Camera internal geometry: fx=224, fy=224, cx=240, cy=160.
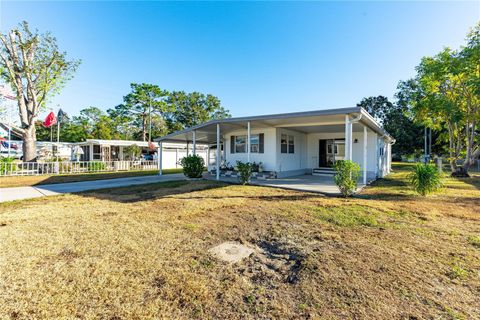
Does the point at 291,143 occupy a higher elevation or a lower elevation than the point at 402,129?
lower

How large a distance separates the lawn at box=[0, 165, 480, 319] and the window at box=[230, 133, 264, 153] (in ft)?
24.1

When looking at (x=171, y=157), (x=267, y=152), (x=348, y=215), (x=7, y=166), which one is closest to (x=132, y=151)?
(x=171, y=157)

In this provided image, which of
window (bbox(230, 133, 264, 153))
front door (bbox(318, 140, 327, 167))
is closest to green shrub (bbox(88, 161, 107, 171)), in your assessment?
window (bbox(230, 133, 264, 153))

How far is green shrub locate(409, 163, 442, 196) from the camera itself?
7.41m

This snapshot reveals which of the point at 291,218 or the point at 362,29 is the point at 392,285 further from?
the point at 362,29

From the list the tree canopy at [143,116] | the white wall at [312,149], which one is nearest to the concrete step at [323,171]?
the white wall at [312,149]

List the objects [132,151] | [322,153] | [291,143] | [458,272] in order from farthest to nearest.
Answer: [132,151] → [322,153] → [291,143] → [458,272]

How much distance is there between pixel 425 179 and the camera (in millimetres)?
7414

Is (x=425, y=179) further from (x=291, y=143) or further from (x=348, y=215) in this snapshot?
(x=291, y=143)

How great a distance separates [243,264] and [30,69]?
24.0 metres

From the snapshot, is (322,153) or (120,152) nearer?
(322,153)

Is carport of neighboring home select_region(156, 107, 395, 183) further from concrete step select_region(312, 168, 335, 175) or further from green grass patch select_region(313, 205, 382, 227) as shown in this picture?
green grass patch select_region(313, 205, 382, 227)

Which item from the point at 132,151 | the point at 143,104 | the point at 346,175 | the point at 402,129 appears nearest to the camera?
the point at 346,175

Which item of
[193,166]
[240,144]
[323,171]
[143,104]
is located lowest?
[323,171]
